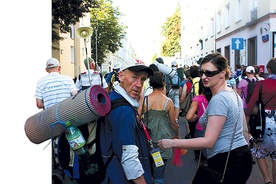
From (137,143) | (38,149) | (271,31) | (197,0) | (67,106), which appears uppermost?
(197,0)

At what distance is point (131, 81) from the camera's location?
9.42ft

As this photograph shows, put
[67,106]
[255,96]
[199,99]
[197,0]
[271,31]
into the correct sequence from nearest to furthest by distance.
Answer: [67,106] → [255,96] → [199,99] → [271,31] → [197,0]

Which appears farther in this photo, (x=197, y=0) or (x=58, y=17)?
(x=197, y=0)

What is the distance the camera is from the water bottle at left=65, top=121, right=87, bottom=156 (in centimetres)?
263

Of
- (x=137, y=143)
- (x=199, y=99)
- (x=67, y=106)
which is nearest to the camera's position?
(x=67, y=106)

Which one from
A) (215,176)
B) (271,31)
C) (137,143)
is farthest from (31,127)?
(271,31)

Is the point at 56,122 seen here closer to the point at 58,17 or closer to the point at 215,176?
the point at 215,176

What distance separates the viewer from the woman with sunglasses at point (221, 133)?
2.90m

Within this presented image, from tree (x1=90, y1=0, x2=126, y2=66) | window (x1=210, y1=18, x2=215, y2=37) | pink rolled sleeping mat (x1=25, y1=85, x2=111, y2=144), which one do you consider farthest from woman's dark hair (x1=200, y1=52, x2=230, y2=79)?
tree (x1=90, y1=0, x2=126, y2=66)

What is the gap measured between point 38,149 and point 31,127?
343cm

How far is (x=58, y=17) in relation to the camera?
16.7 meters

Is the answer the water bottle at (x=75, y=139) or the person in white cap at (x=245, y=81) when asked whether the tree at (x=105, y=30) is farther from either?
the water bottle at (x=75, y=139)

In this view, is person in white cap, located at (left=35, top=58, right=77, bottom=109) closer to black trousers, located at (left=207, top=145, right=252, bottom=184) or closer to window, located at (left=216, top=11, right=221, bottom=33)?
black trousers, located at (left=207, top=145, right=252, bottom=184)

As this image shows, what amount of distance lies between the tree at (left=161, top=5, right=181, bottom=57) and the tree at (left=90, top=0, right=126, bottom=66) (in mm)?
22982
